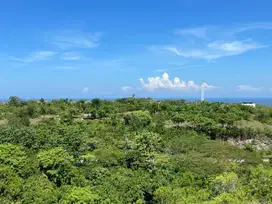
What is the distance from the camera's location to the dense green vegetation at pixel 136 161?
62.7 feet

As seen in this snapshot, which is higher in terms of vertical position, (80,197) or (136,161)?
(80,197)

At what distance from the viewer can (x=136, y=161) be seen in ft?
100

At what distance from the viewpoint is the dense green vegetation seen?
19125mm

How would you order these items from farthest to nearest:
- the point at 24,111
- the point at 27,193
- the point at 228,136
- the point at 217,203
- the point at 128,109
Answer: the point at 128,109 → the point at 24,111 → the point at 228,136 → the point at 27,193 → the point at 217,203

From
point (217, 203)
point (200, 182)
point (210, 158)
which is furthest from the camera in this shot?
point (210, 158)

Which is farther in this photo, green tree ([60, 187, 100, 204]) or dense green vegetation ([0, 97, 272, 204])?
dense green vegetation ([0, 97, 272, 204])

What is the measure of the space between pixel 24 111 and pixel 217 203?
5012 cm

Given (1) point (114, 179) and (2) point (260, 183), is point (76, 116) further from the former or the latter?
(2) point (260, 183)

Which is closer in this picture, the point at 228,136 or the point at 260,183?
the point at 260,183

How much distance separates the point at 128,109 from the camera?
6444cm

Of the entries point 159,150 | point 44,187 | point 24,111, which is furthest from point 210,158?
point 24,111

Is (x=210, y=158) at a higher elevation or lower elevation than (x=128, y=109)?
lower

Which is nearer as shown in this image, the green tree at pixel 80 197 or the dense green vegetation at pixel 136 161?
the green tree at pixel 80 197

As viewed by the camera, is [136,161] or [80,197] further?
[136,161]
